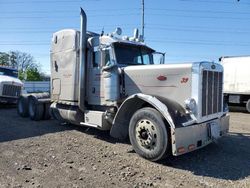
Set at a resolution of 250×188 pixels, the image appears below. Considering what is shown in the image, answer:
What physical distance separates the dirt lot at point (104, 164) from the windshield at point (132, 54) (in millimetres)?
2208

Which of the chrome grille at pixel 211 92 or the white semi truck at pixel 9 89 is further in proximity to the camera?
the white semi truck at pixel 9 89

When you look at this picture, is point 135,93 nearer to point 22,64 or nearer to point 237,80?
point 237,80

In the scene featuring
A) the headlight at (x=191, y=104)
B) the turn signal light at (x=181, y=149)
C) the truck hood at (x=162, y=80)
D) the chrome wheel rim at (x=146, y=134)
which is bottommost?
the turn signal light at (x=181, y=149)

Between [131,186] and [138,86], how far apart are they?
9.48 ft

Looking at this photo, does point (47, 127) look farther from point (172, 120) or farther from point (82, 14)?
point (172, 120)

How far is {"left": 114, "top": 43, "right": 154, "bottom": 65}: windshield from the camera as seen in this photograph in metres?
8.10

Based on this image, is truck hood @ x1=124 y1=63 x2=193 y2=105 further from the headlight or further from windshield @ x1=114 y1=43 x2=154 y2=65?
windshield @ x1=114 y1=43 x2=154 y2=65

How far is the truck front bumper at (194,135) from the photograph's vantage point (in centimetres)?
582

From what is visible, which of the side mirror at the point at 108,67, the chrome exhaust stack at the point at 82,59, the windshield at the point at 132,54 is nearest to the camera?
the side mirror at the point at 108,67

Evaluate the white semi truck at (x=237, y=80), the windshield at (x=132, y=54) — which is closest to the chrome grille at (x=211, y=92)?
the windshield at (x=132, y=54)

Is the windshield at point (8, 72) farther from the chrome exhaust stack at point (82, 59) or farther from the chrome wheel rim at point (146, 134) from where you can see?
the chrome wheel rim at point (146, 134)

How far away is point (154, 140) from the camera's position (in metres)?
6.26

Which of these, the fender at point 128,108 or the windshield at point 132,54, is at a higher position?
the windshield at point 132,54

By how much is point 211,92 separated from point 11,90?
42.1ft
